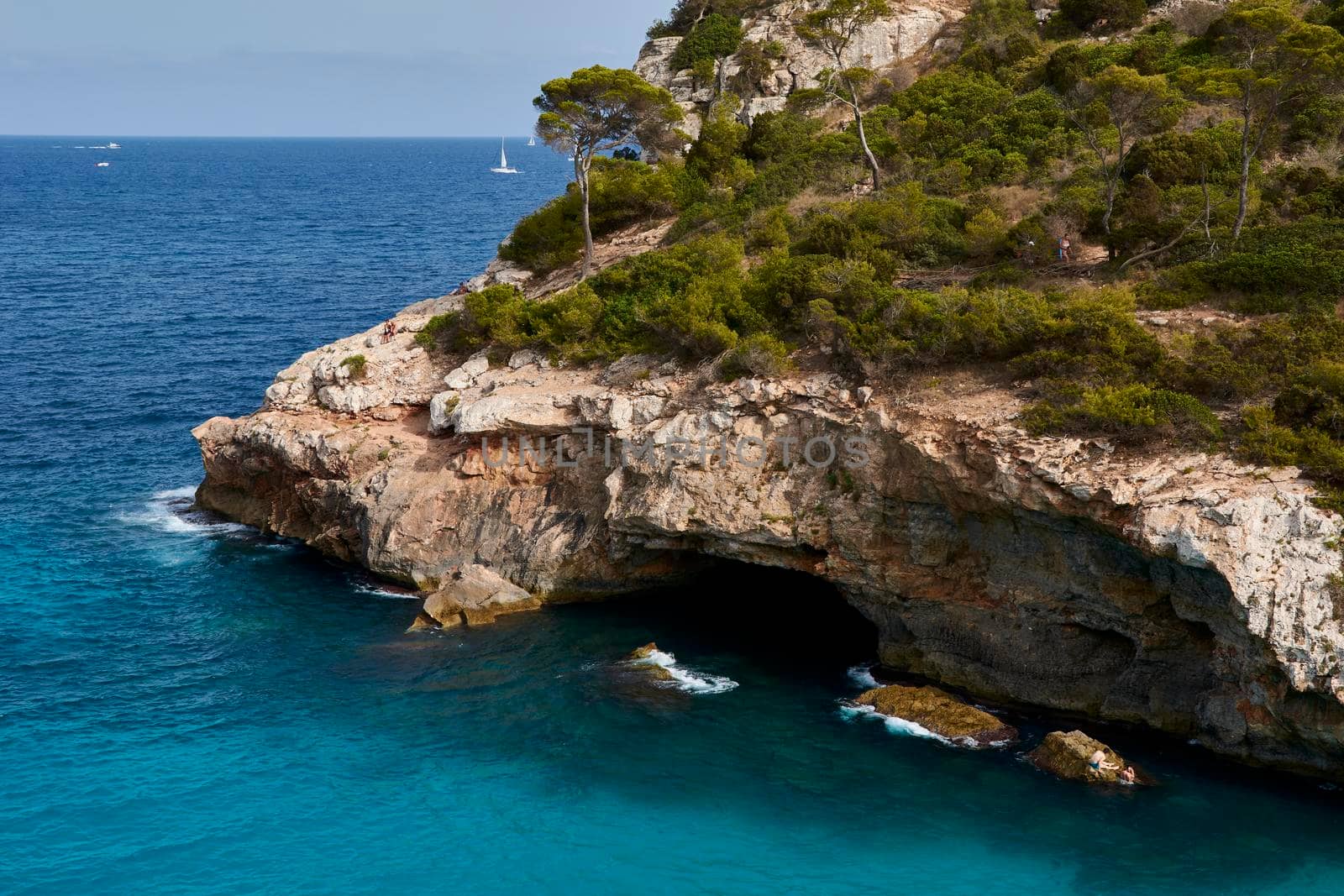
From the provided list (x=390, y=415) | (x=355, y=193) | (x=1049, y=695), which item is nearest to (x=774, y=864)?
(x=1049, y=695)

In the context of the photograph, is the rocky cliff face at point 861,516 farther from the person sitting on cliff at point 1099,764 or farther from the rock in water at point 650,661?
the rock in water at point 650,661

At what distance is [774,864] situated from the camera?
915 inches

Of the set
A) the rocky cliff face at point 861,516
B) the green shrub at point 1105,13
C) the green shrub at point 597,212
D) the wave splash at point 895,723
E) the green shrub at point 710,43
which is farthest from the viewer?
the green shrub at point 710,43

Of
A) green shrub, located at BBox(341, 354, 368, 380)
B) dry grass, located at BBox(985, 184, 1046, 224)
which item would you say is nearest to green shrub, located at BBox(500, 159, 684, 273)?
green shrub, located at BBox(341, 354, 368, 380)

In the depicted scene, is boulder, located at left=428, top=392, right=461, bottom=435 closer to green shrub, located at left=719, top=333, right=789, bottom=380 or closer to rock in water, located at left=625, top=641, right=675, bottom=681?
green shrub, located at left=719, top=333, right=789, bottom=380

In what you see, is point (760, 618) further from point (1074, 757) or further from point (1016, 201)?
point (1016, 201)

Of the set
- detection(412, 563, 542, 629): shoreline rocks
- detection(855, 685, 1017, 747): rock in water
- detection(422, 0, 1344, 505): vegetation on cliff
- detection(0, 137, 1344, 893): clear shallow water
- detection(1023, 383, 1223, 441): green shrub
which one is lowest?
detection(0, 137, 1344, 893): clear shallow water

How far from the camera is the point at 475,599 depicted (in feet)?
113

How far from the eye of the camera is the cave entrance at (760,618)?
33125mm

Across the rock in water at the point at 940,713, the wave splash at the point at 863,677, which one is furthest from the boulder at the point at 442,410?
the rock in water at the point at 940,713

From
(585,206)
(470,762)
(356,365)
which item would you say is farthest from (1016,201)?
(470,762)

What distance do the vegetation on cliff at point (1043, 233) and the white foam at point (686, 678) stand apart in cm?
898

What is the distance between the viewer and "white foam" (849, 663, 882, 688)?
30922 millimetres

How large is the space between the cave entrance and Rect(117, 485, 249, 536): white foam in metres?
17.0
